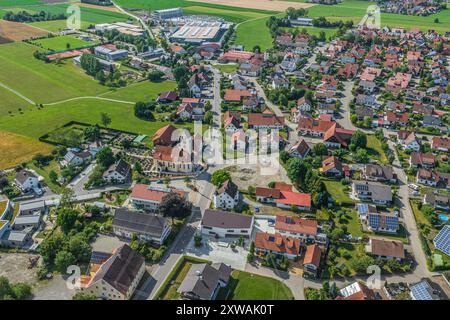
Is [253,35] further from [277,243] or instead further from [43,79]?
[277,243]

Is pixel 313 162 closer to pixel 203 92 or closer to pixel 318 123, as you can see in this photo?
pixel 318 123

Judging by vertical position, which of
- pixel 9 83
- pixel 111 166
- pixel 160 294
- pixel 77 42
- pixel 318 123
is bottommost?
pixel 160 294

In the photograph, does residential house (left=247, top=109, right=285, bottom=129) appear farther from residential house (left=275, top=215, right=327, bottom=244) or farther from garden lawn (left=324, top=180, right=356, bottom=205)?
residential house (left=275, top=215, right=327, bottom=244)

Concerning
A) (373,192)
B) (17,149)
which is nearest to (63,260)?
(17,149)

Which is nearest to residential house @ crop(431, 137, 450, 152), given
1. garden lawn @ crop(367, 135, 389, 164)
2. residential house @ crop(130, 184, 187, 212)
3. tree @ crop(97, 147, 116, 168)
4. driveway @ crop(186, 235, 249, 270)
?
garden lawn @ crop(367, 135, 389, 164)

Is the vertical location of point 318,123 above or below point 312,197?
above

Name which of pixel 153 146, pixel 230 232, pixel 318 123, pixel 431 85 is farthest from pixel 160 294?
pixel 431 85
